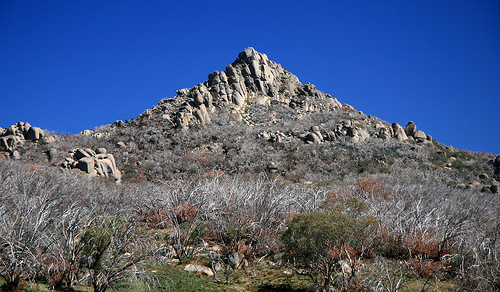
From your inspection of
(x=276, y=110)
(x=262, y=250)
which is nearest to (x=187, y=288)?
(x=262, y=250)

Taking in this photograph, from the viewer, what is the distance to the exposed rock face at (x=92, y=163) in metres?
28.5

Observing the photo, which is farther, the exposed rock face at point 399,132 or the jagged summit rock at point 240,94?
the jagged summit rock at point 240,94

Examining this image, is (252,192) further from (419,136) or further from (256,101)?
(256,101)

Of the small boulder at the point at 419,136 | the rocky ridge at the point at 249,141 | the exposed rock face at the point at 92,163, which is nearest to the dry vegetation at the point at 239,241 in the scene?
the exposed rock face at the point at 92,163

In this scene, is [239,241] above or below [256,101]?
below

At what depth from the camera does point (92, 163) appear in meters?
29.1

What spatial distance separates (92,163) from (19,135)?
11.9 m

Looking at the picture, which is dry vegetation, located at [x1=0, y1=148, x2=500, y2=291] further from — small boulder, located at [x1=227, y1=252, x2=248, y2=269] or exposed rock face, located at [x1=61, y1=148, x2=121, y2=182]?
exposed rock face, located at [x1=61, y1=148, x2=121, y2=182]

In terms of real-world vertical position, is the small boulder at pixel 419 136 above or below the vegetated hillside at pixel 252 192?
above

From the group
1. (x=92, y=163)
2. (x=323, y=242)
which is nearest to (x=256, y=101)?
(x=92, y=163)

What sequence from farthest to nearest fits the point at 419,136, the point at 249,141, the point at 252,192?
1. the point at 419,136
2. the point at 249,141
3. the point at 252,192

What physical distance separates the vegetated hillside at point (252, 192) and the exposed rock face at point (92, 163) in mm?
170

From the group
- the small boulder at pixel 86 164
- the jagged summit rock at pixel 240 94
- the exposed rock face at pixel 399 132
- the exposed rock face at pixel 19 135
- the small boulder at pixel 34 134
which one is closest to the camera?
the small boulder at pixel 86 164

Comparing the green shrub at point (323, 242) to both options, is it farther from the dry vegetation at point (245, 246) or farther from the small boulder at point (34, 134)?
the small boulder at point (34, 134)
